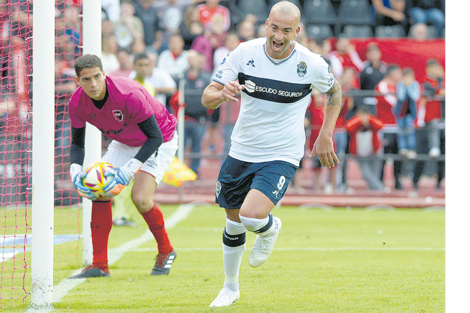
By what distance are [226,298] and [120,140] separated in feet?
7.17

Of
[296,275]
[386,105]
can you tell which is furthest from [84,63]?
[386,105]

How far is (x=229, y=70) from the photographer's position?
16.1ft

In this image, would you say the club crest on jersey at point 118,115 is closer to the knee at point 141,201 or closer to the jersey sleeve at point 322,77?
the knee at point 141,201

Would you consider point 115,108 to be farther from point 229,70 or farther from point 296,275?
point 296,275

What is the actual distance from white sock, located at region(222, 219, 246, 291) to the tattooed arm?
2.78ft

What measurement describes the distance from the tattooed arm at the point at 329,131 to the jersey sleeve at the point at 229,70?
80 centimetres

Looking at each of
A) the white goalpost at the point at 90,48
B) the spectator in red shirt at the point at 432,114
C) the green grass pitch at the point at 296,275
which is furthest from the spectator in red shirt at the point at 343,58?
the white goalpost at the point at 90,48

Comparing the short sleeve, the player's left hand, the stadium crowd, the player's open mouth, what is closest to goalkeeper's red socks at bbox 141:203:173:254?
the short sleeve

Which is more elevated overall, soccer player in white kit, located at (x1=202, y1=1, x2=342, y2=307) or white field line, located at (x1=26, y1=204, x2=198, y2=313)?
soccer player in white kit, located at (x1=202, y1=1, x2=342, y2=307)

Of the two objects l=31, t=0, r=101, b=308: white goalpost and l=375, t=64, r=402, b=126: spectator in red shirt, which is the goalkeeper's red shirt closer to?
l=31, t=0, r=101, b=308: white goalpost

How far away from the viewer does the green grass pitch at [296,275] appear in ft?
16.0

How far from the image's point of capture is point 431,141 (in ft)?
44.6

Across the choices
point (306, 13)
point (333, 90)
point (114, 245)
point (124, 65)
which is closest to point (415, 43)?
point (306, 13)

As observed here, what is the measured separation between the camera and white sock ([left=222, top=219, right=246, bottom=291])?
508 cm
